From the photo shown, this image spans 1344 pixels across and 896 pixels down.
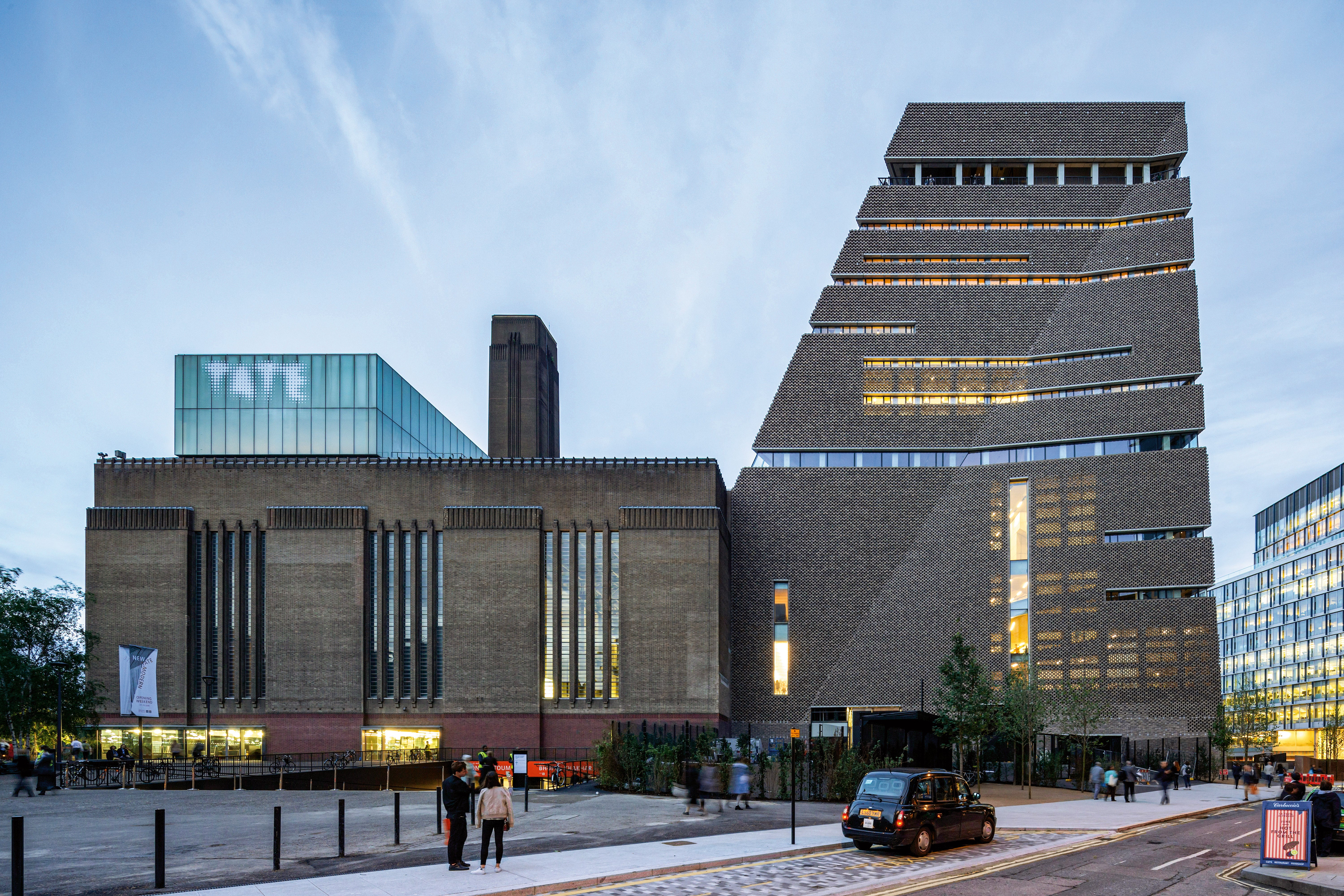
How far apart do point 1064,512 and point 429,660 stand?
4247 centimetres

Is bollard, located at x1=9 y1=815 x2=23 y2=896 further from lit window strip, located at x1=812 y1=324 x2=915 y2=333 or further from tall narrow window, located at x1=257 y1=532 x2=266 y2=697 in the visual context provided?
lit window strip, located at x1=812 y1=324 x2=915 y2=333

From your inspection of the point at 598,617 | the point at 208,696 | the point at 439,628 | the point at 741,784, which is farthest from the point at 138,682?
the point at 741,784

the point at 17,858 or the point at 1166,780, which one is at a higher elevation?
the point at 17,858

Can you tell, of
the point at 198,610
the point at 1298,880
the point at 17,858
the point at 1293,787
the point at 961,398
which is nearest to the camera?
the point at 17,858

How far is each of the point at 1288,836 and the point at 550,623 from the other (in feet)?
174

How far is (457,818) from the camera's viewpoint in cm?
1905

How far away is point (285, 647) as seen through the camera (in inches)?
2689

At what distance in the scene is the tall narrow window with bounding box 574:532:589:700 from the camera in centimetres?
7006

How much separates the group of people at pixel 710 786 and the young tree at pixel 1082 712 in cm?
2586

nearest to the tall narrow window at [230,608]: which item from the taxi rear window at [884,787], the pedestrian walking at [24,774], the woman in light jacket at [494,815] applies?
the pedestrian walking at [24,774]

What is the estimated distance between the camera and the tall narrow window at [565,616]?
229ft

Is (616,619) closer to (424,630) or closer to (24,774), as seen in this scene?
(424,630)

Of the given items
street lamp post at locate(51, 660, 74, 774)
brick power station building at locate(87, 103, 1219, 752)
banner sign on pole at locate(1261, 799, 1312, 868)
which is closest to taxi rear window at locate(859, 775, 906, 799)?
banner sign on pole at locate(1261, 799, 1312, 868)

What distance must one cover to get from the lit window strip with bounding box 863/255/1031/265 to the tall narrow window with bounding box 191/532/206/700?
49444 millimetres
